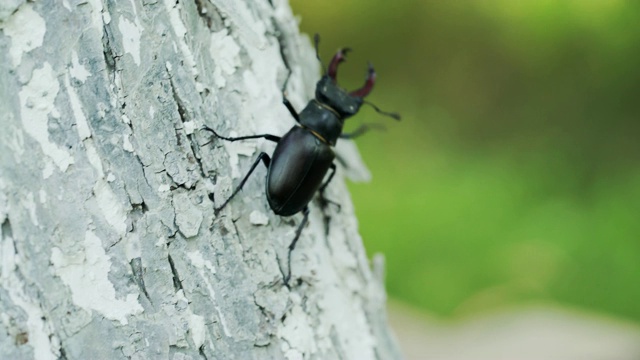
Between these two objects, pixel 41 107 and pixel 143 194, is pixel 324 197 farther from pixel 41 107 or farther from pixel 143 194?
pixel 41 107

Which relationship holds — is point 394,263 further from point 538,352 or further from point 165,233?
point 165,233

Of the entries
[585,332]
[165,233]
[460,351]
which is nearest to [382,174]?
[460,351]

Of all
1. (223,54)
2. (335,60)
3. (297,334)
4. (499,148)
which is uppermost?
(223,54)

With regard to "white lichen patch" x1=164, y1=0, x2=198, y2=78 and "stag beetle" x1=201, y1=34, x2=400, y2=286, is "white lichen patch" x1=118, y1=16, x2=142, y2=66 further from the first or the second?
"stag beetle" x1=201, y1=34, x2=400, y2=286

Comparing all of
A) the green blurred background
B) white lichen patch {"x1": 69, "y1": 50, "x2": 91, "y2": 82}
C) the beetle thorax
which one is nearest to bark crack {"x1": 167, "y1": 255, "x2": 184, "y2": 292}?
white lichen patch {"x1": 69, "y1": 50, "x2": 91, "y2": 82}

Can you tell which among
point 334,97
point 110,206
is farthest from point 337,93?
point 110,206

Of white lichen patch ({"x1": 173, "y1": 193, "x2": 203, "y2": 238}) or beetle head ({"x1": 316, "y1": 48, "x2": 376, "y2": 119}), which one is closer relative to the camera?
white lichen patch ({"x1": 173, "y1": 193, "x2": 203, "y2": 238})
